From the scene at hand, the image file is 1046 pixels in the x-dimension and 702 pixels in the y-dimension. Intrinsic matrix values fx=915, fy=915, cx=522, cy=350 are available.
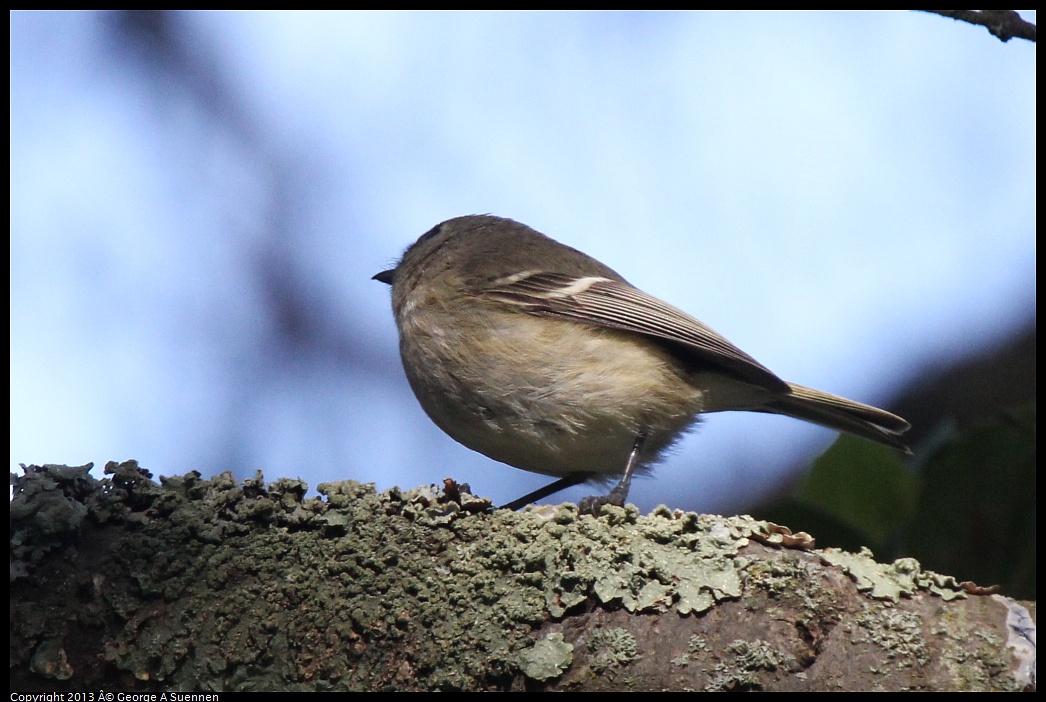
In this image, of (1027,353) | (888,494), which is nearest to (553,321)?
(888,494)

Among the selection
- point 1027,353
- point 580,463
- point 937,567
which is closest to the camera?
point 937,567

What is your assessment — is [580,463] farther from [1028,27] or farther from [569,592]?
[1028,27]

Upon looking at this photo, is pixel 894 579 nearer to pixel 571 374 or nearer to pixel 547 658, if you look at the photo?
pixel 547 658

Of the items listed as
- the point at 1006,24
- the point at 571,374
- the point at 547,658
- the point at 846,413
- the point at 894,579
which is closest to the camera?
the point at 547,658

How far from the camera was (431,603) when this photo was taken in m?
2.44

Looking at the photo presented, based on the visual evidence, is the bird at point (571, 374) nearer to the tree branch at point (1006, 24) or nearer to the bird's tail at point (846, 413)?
the bird's tail at point (846, 413)

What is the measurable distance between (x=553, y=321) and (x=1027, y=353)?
359 cm

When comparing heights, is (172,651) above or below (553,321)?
below

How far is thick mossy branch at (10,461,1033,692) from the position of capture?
231 centimetres

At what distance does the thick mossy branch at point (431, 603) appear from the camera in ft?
7.57

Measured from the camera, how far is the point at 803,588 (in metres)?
2.49

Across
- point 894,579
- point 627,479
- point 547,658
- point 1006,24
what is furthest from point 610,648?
point 1006,24

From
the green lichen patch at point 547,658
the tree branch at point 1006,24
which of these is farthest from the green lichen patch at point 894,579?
the tree branch at point 1006,24
